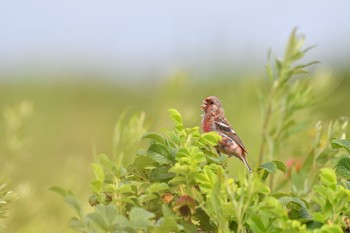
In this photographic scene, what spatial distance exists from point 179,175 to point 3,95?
9.54 metres

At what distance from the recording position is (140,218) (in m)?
2.24

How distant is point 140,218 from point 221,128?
0.89m

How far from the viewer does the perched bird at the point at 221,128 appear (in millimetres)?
2996

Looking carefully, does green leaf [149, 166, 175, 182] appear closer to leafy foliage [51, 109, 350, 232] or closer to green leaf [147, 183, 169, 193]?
leafy foliage [51, 109, 350, 232]

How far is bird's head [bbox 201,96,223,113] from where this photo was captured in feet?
10.1

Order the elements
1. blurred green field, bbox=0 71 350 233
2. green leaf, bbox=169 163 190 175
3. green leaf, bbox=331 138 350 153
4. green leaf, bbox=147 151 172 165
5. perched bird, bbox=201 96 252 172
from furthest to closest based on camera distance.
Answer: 1. blurred green field, bbox=0 71 350 233
2. perched bird, bbox=201 96 252 172
3. green leaf, bbox=331 138 350 153
4. green leaf, bbox=147 151 172 165
5. green leaf, bbox=169 163 190 175

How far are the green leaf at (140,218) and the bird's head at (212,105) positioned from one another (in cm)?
88

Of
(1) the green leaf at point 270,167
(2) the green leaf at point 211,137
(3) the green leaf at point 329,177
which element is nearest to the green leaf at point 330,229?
(3) the green leaf at point 329,177

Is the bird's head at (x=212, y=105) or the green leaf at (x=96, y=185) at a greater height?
the bird's head at (x=212, y=105)

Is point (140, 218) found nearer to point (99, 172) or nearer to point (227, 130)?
point (99, 172)

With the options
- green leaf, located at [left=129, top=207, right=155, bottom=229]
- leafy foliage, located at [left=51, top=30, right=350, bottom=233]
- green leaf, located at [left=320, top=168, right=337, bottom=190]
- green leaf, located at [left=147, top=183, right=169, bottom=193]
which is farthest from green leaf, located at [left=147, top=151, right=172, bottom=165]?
green leaf, located at [left=320, top=168, right=337, bottom=190]

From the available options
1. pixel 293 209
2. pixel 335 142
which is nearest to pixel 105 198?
pixel 293 209

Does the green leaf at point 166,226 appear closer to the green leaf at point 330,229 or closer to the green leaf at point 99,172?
the green leaf at point 99,172

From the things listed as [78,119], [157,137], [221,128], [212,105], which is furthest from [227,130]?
[78,119]
